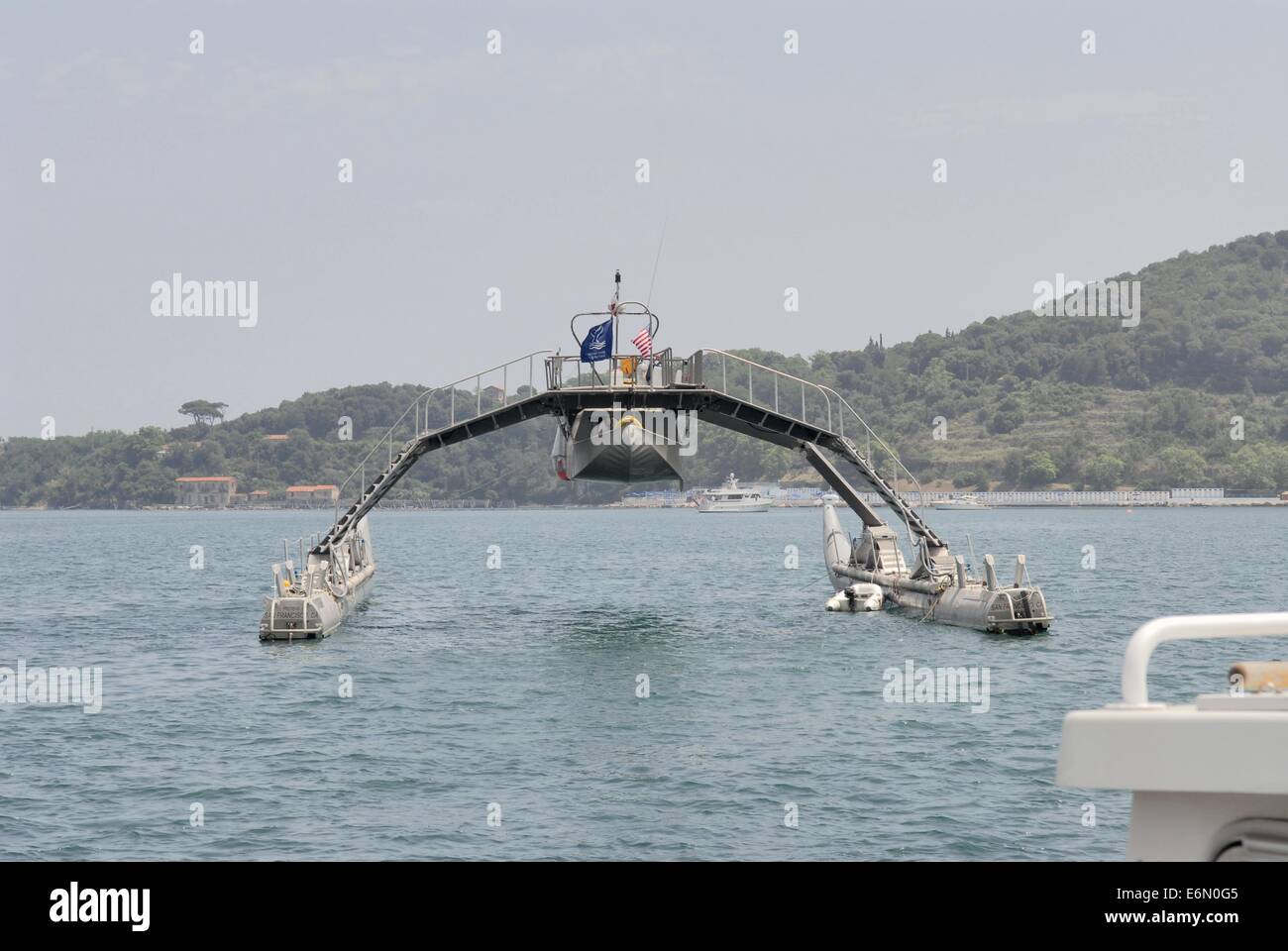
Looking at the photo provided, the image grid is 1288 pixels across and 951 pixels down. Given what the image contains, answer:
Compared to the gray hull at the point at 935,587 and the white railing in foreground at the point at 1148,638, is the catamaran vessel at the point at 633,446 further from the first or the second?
the white railing in foreground at the point at 1148,638

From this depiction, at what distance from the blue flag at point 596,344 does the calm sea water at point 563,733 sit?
30.3 feet

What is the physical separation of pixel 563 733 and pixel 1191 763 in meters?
25.5

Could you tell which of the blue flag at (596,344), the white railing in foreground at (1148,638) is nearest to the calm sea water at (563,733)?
the blue flag at (596,344)

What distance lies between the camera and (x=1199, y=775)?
464 cm

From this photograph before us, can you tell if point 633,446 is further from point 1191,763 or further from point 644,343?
point 1191,763

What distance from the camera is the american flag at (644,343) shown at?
4706 cm

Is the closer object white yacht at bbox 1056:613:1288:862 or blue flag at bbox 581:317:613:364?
white yacht at bbox 1056:613:1288:862

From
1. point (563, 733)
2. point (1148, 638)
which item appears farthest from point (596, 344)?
point (1148, 638)

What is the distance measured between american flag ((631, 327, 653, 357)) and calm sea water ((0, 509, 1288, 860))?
31.0ft

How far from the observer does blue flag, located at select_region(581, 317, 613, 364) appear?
152 feet

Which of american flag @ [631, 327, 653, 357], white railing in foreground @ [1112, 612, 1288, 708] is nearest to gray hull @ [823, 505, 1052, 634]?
american flag @ [631, 327, 653, 357]

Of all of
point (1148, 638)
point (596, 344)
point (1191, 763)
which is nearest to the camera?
point (1191, 763)

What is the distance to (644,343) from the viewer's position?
47.0m

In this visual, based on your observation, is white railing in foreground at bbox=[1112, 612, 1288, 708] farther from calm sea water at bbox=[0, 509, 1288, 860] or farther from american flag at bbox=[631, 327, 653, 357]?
american flag at bbox=[631, 327, 653, 357]
